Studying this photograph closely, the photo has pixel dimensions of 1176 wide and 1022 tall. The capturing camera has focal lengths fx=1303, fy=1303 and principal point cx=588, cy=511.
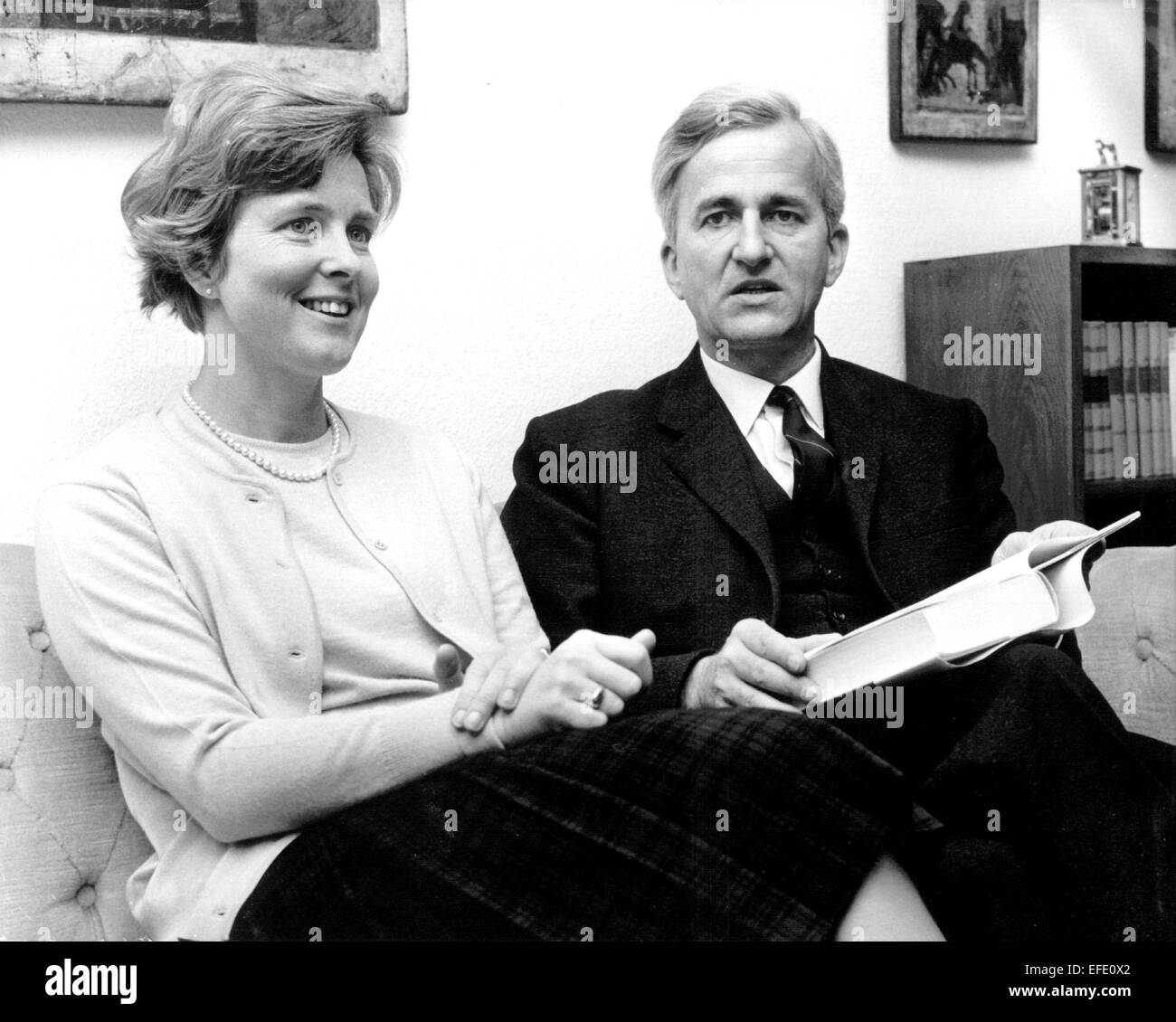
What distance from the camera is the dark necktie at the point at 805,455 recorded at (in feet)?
4.46

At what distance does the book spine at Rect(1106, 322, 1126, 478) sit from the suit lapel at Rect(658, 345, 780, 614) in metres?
0.59

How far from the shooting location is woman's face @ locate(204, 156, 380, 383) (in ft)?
3.70

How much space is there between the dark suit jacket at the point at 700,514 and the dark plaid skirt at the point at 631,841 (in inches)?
14.5

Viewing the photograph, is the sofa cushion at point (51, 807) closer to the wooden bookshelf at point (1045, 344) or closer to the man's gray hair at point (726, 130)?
the man's gray hair at point (726, 130)

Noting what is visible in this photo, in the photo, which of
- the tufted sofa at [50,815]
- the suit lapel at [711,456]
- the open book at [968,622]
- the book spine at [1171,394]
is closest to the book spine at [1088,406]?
the book spine at [1171,394]

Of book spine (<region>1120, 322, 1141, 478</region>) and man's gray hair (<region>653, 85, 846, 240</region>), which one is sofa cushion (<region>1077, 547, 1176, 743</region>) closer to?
book spine (<region>1120, 322, 1141, 478</region>)

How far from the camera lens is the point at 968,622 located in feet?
3.30

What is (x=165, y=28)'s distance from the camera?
1266mm

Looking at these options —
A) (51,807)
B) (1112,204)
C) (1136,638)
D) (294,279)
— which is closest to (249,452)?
A: (294,279)

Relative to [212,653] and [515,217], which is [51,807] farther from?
[515,217]

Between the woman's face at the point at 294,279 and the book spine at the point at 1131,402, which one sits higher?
the woman's face at the point at 294,279
